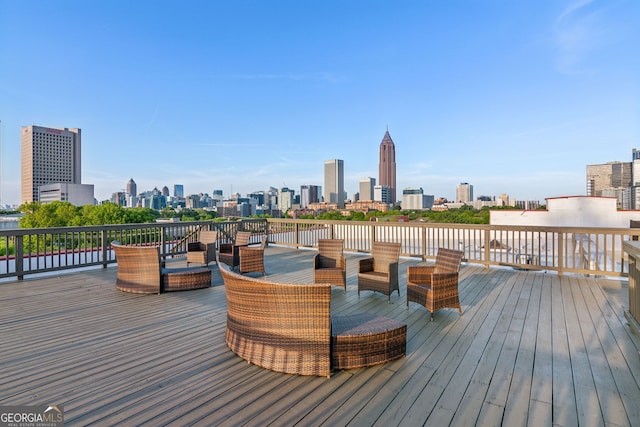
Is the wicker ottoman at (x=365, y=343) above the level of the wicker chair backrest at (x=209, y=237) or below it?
below

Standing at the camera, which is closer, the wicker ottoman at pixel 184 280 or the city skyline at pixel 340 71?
the wicker ottoman at pixel 184 280

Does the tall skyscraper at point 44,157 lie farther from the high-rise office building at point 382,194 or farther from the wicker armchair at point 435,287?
the wicker armchair at point 435,287

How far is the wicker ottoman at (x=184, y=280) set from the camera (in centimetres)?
475

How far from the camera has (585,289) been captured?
493 centimetres

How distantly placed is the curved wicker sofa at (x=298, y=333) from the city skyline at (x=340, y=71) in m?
12.7

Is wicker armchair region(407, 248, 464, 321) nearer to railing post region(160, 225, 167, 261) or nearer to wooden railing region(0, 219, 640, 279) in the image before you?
wooden railing region(0, 219, 640, 279)

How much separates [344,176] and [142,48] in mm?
63488

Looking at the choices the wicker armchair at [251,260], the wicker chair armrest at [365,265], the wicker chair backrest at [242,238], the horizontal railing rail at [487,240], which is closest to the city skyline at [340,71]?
the horizontal railing rail at [487,240]

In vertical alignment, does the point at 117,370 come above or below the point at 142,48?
below

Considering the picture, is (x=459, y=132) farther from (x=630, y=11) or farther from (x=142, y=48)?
(x=142, y=48)

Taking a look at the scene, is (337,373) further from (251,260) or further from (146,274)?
(251,260)

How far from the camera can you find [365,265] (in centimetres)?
487

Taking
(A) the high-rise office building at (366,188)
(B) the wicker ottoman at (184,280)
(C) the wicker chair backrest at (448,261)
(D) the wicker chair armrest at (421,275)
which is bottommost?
(B) the wicker ottoman at (184,280)

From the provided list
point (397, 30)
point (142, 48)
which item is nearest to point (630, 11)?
point (397, 30)
